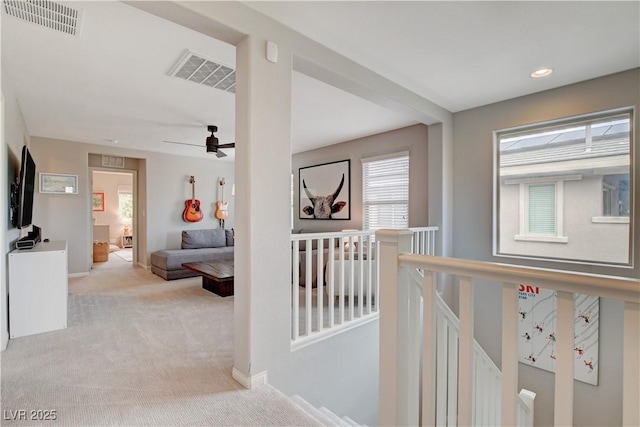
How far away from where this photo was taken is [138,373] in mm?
2021

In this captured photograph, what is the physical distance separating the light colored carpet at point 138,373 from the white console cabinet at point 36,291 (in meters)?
0.11

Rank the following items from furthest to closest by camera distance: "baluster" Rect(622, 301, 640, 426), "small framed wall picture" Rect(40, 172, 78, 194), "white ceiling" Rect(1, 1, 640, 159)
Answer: "small framed wall picture" Rect(40, 172, 78, 194)
"white ceiling" Rect(1, 1, 640, 159)
"baluster" Rect(622, 301, 640, 426)

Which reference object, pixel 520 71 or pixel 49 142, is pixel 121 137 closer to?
pixel 49 142

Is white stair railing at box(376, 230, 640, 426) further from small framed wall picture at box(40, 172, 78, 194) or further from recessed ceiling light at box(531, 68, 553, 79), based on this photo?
small framed wall picture at box(40, 172, 78, 194)

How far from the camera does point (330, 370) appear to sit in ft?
A: 8.26

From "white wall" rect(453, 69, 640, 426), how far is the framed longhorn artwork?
1897mm

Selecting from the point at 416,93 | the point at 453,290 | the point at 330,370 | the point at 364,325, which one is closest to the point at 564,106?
the point at 416,93

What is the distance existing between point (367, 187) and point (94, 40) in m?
3.72

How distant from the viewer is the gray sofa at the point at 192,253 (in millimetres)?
4852

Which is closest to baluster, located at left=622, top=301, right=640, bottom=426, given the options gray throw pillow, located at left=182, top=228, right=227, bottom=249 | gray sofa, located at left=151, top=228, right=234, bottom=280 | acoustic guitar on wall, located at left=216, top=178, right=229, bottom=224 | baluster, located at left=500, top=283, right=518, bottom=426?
baluster, located at left=500, top=283, right=518, bottom=426

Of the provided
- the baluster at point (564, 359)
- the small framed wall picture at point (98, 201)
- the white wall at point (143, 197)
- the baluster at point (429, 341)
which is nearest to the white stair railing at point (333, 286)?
the baluster at point (429, 341)

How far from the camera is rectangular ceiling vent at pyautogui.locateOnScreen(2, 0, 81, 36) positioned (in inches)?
69.8

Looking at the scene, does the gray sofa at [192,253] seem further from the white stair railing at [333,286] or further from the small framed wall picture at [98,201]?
the small framed wall picture at [98,201]

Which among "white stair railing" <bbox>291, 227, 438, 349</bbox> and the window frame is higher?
the window frame
